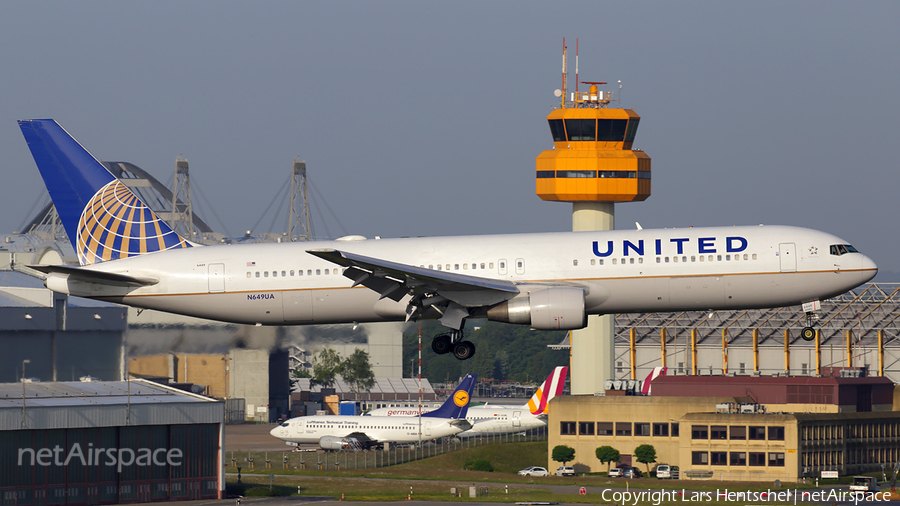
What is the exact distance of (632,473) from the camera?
285ft

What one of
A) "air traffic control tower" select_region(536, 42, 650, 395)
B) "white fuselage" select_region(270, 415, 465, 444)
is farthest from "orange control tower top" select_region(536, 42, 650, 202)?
"white fuselage" select_region(270, 415, 465, 444)

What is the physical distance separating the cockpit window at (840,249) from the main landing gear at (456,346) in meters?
14.8

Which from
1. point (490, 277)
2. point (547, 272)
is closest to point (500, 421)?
point (490, 277)

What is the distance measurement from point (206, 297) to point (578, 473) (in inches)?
1948

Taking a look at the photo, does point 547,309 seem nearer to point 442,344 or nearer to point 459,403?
point 442,344

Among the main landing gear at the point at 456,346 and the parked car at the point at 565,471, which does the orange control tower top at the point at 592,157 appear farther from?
the main landing gear at the point at 456,346

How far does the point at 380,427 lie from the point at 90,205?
5250cm

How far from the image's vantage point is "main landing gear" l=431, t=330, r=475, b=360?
154 feet

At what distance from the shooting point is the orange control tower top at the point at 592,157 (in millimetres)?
103688

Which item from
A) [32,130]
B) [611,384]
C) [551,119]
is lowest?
[611,384]

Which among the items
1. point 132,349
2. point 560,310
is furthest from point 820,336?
point 560,310

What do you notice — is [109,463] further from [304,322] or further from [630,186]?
[630,186]

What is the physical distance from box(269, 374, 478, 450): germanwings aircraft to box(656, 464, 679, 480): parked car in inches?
794

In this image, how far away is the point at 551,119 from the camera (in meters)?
106
